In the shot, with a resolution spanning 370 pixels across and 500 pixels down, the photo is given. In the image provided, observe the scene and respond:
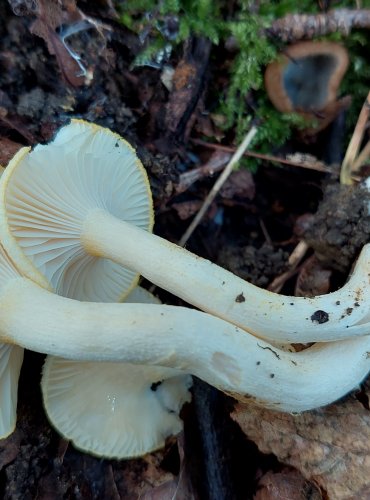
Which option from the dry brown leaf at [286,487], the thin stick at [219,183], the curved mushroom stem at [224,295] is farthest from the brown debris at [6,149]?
the dry brown leaf at [286,487]

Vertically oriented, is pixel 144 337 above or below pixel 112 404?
above

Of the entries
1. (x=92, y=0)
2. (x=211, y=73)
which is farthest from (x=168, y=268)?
(x=92, y=0)

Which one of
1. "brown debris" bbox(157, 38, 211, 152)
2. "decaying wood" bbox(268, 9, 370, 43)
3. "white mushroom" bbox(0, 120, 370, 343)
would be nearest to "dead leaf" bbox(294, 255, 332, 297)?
"white mushroom" bbox(0, 120, 370, 343)

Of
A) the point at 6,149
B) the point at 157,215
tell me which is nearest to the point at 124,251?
the point at 157,215

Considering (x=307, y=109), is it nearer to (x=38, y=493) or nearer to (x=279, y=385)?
(x=279, y=385)

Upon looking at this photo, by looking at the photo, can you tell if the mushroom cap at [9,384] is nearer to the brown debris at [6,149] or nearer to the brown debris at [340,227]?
the brown debris at [6,149]

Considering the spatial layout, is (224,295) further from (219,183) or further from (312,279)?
(219,183)
